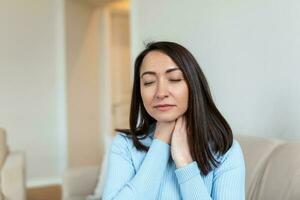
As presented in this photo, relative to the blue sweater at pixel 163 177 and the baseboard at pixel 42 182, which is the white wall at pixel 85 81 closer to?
the baseboard at pixel 42 182

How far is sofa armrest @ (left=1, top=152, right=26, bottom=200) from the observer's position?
3051mm

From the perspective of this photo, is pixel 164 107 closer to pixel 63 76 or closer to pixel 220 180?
pixel 220 180

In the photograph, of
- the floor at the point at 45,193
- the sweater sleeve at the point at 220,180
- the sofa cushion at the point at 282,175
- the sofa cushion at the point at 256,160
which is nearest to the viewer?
the sweater sleeve at the point at 220,180

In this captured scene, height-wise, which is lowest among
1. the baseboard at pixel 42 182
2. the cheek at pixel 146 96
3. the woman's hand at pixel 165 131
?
the baseboard at pixel 42 182

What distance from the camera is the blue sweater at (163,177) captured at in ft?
4.16

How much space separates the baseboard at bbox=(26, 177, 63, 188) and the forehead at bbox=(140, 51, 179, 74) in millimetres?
4070

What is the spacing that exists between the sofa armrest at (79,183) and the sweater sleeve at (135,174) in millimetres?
1582

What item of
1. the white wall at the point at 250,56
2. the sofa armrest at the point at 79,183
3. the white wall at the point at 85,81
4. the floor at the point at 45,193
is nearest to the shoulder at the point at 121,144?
the white wall at the point at 250,56

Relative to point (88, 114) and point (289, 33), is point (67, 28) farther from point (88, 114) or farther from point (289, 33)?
point (289, 33)

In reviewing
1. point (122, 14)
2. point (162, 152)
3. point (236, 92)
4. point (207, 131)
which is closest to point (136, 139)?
point (162, 152)

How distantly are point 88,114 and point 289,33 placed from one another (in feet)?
11.8

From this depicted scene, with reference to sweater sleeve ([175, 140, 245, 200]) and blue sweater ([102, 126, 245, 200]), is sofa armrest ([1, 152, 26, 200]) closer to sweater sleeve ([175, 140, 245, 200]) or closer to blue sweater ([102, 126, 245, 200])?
blue sweater ([102, 126, 245, 200])

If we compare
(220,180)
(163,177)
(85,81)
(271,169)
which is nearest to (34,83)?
(85,81)

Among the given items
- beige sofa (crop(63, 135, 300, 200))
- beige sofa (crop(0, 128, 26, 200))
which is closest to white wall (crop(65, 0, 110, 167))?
beige sofa (crop(0, 128, 26, 200))
